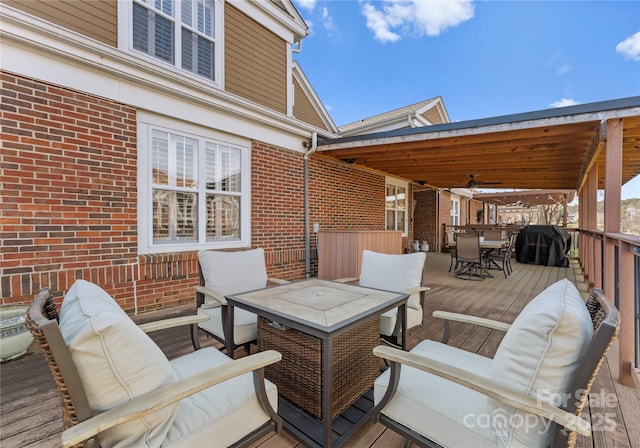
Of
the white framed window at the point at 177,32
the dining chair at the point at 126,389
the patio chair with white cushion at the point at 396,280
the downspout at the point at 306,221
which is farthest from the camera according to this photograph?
the downspout at the point at 306,221

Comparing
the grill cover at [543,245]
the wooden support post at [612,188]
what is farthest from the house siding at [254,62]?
the grill cover at [543,245]

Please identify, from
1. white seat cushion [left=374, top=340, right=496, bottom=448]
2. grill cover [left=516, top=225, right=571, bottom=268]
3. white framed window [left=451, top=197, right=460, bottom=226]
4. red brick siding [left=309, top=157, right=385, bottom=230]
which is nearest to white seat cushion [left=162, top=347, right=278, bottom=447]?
white seat cushion [left=374, top=340, right=496, bottom=448]

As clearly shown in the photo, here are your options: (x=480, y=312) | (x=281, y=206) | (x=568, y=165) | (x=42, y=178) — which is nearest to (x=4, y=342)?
(x=42, y=178)

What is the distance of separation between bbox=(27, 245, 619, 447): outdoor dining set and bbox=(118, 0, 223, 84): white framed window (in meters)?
3.75

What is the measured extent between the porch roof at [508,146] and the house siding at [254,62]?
4.35ft

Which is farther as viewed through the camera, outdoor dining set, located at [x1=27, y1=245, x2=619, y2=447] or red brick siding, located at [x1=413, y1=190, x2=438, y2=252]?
red brick siding, located at [x1=413, y1=190, x2=438, y2=252]

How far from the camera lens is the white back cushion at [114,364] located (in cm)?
95

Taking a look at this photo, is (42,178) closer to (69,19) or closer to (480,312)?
(69,19)

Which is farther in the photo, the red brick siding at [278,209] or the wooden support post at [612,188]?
the red brick siding at [278,209]

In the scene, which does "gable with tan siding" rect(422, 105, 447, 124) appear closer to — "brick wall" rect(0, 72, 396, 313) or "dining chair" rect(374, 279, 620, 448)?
"brick wall" rect(0, 72, 396, 313)

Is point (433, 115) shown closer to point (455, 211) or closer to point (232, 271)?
point (455, 211)

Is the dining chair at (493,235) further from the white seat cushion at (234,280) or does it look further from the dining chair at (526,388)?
the dining chair at (526,388)

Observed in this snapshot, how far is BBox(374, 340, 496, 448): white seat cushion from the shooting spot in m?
1.17

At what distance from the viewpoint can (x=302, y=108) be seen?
7730mm
